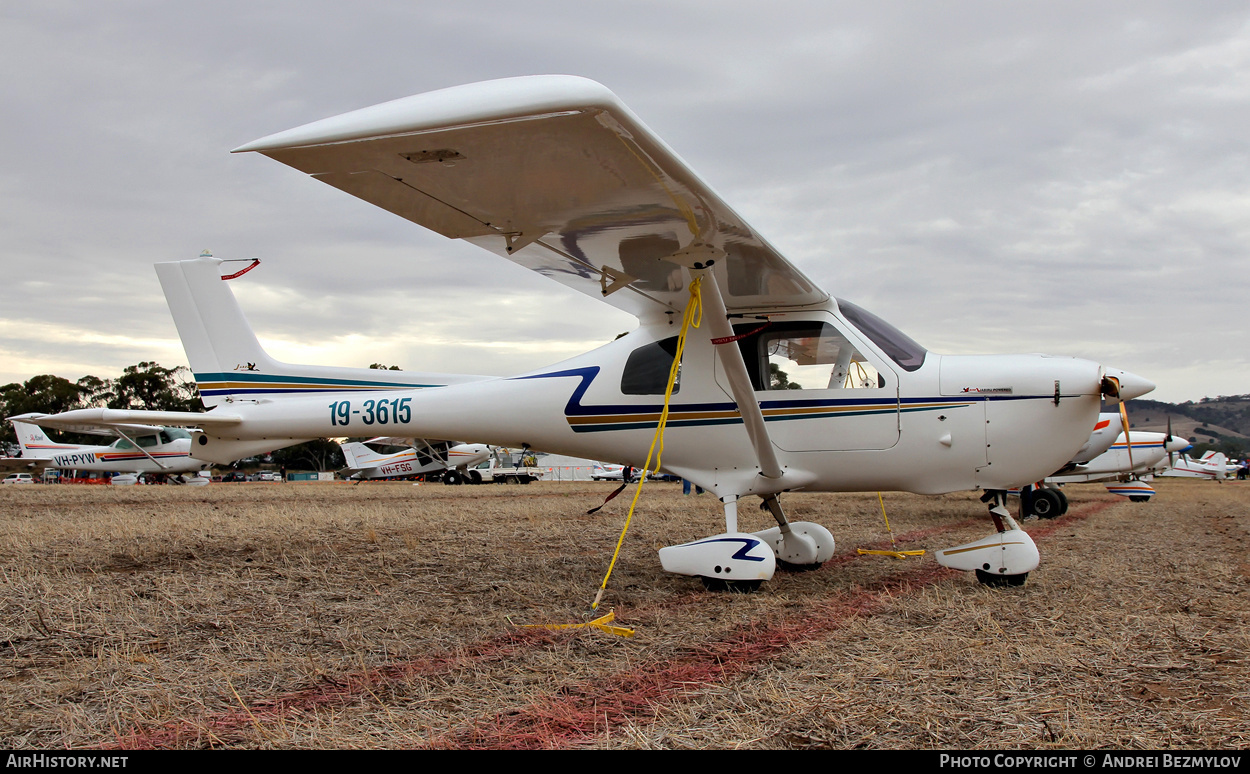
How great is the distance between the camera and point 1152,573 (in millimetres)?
6703

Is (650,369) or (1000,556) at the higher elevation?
(650,369)

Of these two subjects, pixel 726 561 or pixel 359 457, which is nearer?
pixel 726 561

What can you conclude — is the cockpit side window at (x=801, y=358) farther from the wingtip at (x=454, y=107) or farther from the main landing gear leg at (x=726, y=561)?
the wingtip at (x=454, y=107)

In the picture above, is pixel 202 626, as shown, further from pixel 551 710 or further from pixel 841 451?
pixel 841 451

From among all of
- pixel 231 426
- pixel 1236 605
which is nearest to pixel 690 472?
pixel 1236 605

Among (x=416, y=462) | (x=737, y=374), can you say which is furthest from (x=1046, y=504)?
(x=416, y=462)

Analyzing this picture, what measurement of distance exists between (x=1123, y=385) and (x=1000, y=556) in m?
1.47

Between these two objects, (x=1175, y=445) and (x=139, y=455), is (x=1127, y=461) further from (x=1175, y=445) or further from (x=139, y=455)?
(x=139, y=455)

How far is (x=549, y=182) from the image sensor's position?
4.41m

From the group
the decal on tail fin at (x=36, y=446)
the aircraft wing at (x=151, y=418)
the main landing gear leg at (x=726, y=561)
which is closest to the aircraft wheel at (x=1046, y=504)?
the main landing gear leg at (x=726, y=561)

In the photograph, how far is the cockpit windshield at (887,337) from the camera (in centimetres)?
605

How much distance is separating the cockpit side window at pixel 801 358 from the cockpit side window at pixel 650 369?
0.59 metres

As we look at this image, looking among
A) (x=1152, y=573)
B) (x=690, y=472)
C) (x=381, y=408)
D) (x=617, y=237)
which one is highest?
(x=617, y=237)
